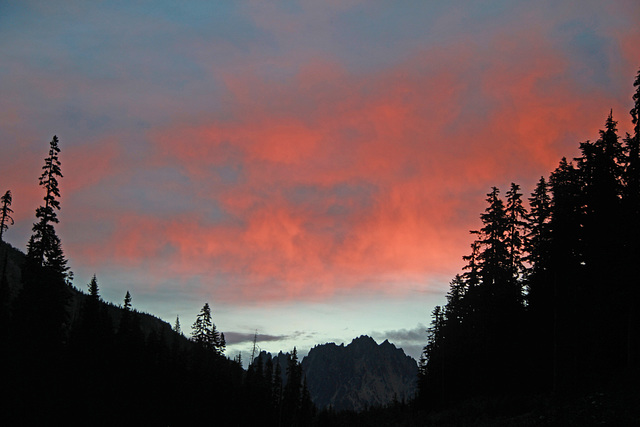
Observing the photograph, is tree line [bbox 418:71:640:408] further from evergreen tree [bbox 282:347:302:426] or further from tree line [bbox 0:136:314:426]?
evergreen tree [bbox 282:347:302:426]

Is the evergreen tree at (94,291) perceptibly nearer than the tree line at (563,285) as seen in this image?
No

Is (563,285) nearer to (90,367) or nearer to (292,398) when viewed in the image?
(90,367)

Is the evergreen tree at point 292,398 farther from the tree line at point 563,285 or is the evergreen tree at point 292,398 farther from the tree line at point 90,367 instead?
the tree line at point 563,285

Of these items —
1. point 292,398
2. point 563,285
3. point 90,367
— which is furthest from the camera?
point 292,398

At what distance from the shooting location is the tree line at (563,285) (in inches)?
1099

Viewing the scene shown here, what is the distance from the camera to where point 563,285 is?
34375mm

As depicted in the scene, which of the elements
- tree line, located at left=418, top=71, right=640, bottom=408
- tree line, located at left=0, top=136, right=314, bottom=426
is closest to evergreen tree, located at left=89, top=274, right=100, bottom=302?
tree line, located at left=0, top=136, right=314, bottom=426

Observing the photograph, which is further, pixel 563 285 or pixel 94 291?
pixel 94 291

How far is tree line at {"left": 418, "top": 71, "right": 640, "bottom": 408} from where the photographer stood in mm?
27922

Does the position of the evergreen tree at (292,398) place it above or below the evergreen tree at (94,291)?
below

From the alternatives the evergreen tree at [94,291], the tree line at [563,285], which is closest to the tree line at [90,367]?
the evergreen tree at [94,291]

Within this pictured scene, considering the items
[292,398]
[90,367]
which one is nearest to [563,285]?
[90,367]

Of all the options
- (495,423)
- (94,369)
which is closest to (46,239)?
(94,369)

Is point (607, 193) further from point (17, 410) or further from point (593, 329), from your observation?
point (17, 410)
